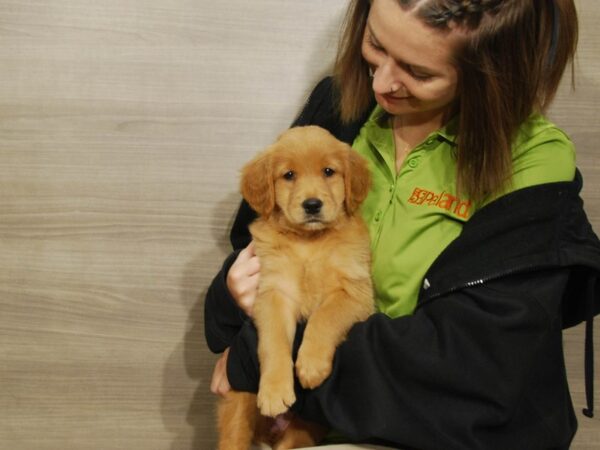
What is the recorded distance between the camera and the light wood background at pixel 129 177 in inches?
67.7

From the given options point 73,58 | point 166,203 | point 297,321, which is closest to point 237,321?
point 297,321

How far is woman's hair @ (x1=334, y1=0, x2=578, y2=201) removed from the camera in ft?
3.72

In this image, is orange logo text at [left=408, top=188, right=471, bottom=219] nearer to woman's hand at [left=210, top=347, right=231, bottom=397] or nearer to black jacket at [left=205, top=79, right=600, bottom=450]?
black jacket at [left=205, top=79, right=600, bottom=450]

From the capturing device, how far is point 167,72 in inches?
68.5

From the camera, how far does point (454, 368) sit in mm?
1100

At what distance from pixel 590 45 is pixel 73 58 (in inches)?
59.0

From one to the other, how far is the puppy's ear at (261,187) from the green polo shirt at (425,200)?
→ 261mm

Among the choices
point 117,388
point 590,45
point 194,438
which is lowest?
point 194,438

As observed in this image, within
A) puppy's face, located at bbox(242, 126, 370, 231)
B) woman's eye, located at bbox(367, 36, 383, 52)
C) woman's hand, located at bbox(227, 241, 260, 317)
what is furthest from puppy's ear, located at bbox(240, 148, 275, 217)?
woman's eye, located at bbox(367, 36, 383, 52)

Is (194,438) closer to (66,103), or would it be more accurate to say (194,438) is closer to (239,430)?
(239,430)

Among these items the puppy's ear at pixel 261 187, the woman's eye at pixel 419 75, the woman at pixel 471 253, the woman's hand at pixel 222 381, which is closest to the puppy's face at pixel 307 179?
the puppy's ear at pixel 261 187

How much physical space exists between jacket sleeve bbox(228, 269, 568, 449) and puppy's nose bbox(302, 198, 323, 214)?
1.11 feet

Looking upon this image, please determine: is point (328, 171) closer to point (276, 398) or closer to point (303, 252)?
point (303, 252)

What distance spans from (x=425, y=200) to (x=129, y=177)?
93cm
